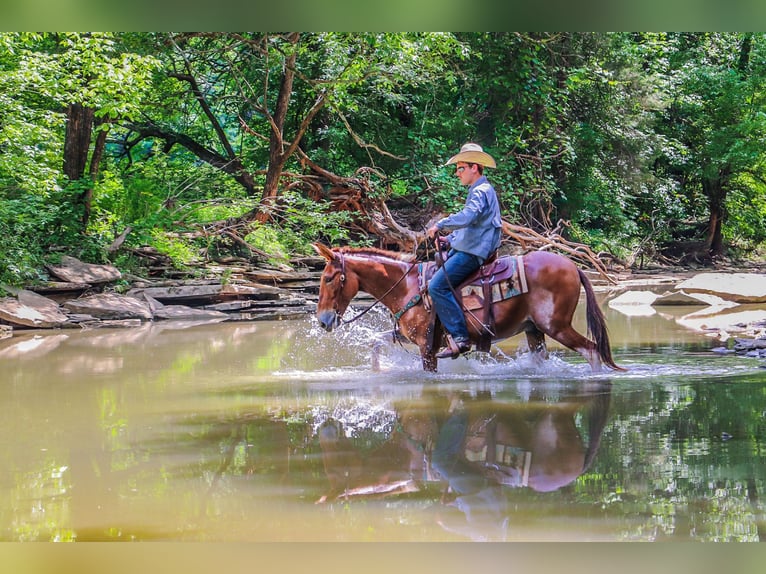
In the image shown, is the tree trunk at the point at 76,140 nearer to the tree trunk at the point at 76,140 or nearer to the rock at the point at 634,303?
the tree trunk at the point at 76,140

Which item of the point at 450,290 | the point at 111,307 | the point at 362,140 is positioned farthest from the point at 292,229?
the point at 450,290

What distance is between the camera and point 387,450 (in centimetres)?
448

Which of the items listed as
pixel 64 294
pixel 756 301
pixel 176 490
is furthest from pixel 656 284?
pixel 176 490

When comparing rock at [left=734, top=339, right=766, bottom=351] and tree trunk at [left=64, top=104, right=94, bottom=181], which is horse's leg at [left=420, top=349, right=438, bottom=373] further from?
tree trunk at [left=64, top=104, right=94, bottom=181]

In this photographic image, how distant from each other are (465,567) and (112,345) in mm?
8210

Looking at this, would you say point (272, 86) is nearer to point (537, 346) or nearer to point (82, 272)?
point (82, 272)

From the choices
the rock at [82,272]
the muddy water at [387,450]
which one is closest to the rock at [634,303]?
the muddy water at [387,450]

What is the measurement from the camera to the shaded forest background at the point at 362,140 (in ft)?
46.4

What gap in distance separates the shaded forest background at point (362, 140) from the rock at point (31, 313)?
1.99ft

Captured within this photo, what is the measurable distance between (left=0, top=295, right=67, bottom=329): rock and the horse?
7.11 metres

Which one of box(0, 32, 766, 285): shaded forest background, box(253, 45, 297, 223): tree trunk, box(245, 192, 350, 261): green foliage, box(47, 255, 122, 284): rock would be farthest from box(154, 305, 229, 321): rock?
box(253, 45, 297, 223): tree trunk

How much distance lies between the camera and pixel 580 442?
14.9ft

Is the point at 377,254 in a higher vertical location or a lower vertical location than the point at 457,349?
higher

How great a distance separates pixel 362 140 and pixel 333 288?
12625 millimetres
